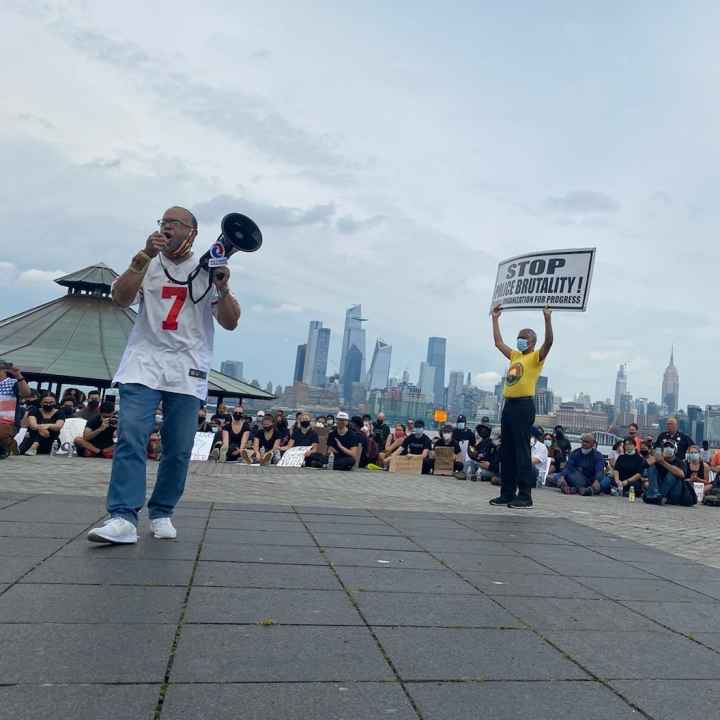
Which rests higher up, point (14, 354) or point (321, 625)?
point (14, 354)

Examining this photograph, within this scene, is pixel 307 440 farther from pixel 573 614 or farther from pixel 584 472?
pixel 573 614

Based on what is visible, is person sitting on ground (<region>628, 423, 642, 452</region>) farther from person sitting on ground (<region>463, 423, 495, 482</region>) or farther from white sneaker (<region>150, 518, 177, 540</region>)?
white sneaker (<region>150, 518, 177, 540</region>)

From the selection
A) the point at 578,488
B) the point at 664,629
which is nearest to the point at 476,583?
the point at 664,629

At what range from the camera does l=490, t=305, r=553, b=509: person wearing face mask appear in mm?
8359

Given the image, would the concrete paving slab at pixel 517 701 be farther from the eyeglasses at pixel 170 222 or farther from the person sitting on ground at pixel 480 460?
the person sitting on ground at pixel 480 460

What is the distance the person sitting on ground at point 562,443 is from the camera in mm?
15883

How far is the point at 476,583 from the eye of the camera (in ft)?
13.5

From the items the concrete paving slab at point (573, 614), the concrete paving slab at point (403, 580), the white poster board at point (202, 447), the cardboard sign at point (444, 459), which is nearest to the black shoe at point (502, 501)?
the concrete paving slab at point (403, 580)

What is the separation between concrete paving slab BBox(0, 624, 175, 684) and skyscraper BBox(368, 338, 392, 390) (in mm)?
130323

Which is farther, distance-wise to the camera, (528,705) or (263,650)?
(263,650)

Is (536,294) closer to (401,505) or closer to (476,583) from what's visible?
(401,505)

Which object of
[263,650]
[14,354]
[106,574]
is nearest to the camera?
[263,650]

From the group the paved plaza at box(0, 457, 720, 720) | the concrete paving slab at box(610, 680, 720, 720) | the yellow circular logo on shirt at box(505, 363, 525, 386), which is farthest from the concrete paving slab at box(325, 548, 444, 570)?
the yellow circular logo on shirt at box(505, 363, 525, 386)

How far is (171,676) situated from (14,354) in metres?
23.7
